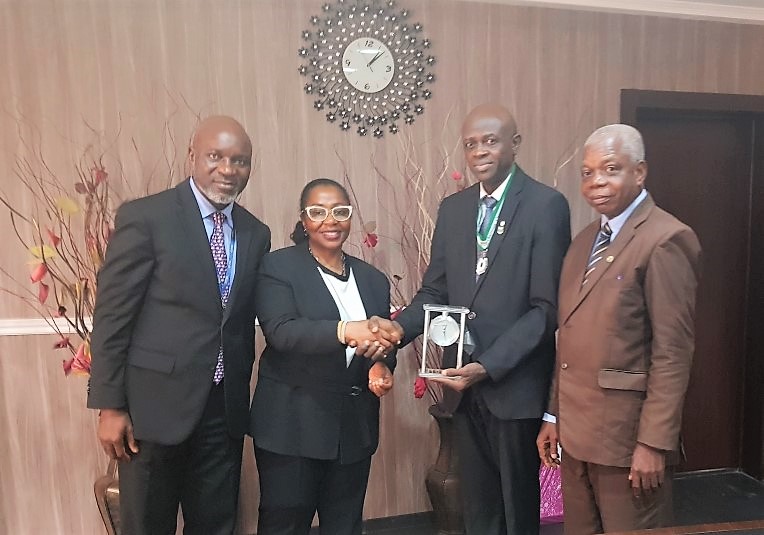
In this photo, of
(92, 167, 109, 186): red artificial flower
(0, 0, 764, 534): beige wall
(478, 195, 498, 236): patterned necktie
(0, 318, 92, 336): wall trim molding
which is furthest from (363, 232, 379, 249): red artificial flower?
(0, 318, 92, 336): wall trim molding

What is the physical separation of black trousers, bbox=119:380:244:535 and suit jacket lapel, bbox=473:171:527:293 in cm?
91

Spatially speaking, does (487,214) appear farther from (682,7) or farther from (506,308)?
(682,7)

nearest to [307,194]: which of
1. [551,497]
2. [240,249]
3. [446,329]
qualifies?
[240,249]

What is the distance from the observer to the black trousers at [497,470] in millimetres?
1838

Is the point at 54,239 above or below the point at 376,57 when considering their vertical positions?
below

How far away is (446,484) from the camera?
260cm

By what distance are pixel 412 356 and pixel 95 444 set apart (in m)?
1.44

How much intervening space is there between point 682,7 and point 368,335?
246 cm

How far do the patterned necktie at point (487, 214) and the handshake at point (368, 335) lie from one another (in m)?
0.44

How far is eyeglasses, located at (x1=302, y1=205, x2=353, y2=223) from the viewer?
5.92ft

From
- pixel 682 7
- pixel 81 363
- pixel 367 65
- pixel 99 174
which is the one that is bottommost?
pixel 81 363

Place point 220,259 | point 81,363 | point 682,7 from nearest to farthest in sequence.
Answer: point 220,259
point 81,363
point 682,7

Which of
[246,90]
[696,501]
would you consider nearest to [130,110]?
[246,90]

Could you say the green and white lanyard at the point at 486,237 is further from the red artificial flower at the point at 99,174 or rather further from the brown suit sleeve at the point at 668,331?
the red artificial flower at the point at 99,174
